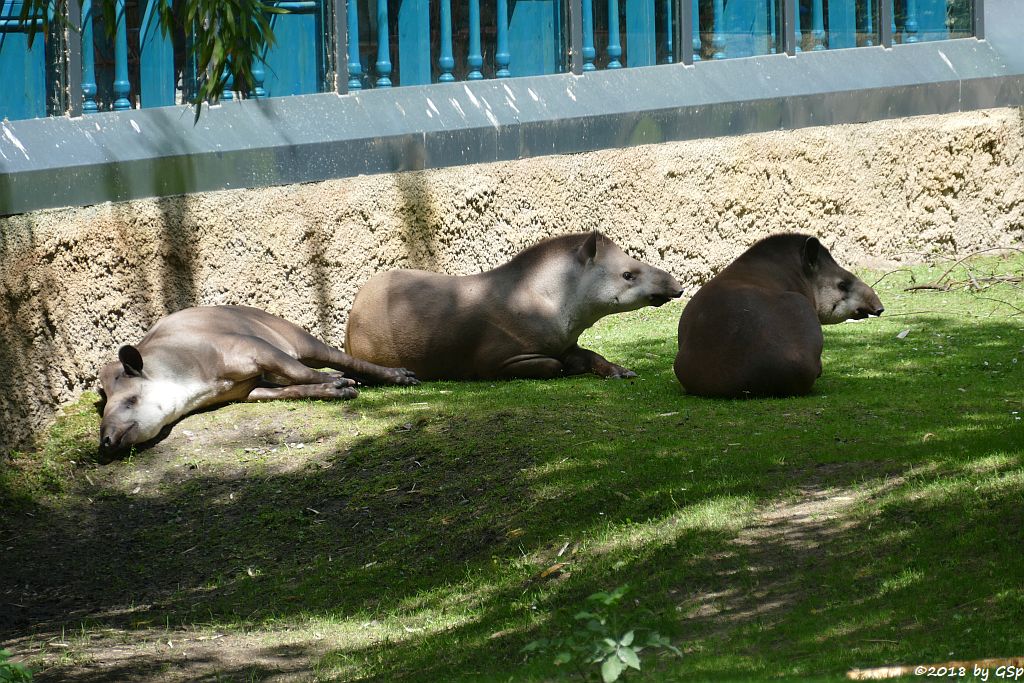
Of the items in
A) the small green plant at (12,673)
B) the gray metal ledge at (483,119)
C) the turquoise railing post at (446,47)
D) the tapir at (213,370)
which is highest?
the turquoise railing post at (446,47)

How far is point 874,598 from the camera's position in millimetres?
5160

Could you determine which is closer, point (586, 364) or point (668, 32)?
point (586, 364)

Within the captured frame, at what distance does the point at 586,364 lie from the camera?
10.4m

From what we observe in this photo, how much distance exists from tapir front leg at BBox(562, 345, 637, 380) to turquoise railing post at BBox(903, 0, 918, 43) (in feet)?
19.6

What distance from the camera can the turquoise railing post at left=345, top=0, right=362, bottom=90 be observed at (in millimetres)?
11188

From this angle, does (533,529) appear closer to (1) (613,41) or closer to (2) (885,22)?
(1) (613,41)

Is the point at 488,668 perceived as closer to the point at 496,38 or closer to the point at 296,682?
the point at 296,682

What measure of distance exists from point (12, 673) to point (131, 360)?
3829 mm

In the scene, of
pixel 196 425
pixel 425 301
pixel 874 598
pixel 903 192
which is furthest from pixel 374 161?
pixel 874 598

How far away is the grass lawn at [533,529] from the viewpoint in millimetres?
5250

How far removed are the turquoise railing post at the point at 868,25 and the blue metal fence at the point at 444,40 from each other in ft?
0.03

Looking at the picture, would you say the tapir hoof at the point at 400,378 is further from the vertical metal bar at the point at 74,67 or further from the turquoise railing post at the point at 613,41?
the turquoise railing post at the point at 613,41

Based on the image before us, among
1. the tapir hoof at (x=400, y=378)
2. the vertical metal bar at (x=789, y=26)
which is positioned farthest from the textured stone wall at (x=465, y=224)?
the tapir hoof at (x=400, y=378)

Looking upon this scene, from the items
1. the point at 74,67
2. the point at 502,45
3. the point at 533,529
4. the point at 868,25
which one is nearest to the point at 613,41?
the point at 502,45
